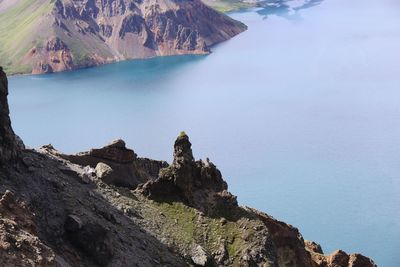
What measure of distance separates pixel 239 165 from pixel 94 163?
74053 mm

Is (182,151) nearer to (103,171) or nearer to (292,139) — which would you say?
(103,171)

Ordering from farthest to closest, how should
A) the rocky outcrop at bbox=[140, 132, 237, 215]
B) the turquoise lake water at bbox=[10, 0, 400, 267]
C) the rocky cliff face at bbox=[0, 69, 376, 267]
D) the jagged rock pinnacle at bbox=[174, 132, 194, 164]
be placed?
the turquoise lake water at bbox=[10, 0, 400, 267] → the jagged rock pinnacle at bbox=[174, 132, 194, 164] → the rocky outcrop at bbox=[140, 132, 237, 215] → the rocky cliff face at bbox=[0, 69, 376, 267]

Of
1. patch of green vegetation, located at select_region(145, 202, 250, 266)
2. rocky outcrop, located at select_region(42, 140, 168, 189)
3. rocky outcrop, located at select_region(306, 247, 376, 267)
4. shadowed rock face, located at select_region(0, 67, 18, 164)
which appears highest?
shadowed rock face, located at select_region(0, 67, 18, 164)

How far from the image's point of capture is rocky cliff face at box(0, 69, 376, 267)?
28481 millimetres

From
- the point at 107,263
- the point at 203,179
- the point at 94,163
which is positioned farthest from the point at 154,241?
the point at 94,163

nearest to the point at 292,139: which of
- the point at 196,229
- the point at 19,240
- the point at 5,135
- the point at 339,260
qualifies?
the point at 339,260

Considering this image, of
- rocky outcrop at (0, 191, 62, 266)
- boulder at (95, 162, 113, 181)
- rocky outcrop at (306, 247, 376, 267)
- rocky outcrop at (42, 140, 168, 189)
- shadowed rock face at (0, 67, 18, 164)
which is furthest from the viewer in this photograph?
rocky outcrop at (306, 247, 376, 267)

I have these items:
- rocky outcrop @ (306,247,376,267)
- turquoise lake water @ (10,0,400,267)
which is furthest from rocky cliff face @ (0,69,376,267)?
turquoise lake water @ (10,0,400,267)

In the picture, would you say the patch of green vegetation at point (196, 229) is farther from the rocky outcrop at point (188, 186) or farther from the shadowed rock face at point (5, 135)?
the shadowed rock face at point (5, 135)

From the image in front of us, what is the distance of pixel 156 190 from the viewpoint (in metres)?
42.6

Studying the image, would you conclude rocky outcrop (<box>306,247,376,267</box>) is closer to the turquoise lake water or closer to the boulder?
the boulder

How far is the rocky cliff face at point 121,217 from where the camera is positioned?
93.4ft

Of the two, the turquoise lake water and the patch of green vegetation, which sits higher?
the patch of green vegetation

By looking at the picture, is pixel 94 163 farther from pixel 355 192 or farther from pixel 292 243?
pixel 355 192
